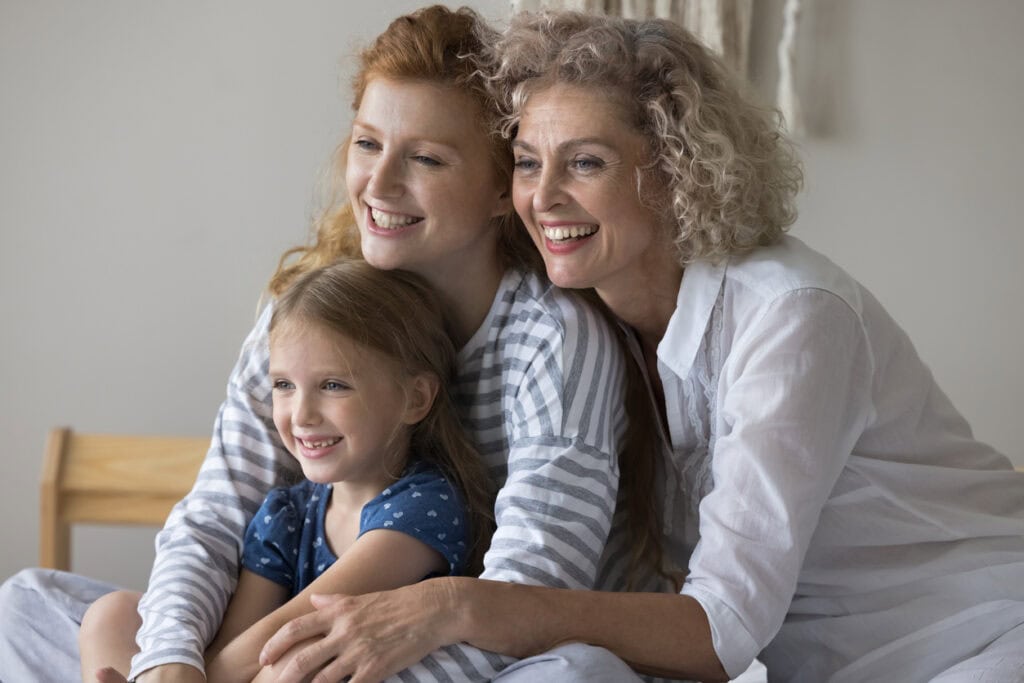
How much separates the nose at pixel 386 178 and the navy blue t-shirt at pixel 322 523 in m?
0.34

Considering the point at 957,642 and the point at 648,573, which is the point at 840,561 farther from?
the point at 648,573

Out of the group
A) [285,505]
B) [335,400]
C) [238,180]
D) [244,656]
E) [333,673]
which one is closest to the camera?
[333,673]

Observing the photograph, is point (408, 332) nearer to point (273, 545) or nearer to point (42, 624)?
point (273, 545)

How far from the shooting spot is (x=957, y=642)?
1.44m

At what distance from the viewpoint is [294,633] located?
1321 mm

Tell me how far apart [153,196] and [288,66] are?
375 mm

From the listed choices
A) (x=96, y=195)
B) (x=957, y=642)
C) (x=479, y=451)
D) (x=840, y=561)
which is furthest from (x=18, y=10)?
(x=957, y=642)

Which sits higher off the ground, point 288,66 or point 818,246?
point 288,66

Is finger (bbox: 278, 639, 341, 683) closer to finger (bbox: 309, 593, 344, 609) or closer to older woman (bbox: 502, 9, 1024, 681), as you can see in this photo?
finger (bbox: 309, 593, 344, 609)

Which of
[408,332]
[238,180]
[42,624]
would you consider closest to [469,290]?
[408,332]

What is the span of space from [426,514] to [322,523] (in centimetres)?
18

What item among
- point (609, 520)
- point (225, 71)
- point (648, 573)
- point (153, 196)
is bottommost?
point (648, 573)

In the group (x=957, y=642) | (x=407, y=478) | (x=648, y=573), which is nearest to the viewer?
(x=957, y=642)

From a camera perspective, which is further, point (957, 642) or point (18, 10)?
point (18, 10)
